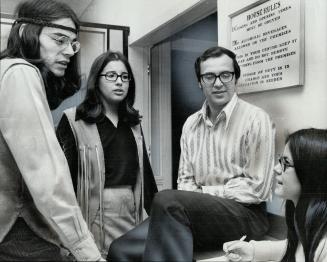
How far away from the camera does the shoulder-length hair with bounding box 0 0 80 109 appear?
3.93 feet

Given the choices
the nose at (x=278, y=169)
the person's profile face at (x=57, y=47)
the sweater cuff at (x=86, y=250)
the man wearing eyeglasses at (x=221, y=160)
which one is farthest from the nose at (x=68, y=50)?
the nose at (x=278, y=169)

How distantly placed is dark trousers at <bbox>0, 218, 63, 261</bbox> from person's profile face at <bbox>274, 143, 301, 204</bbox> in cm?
79

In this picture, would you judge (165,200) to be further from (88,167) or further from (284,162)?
(284,162)

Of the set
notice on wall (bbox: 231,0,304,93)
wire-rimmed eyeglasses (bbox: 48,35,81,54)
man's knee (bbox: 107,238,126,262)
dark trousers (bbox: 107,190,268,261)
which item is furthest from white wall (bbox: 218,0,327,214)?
man's knee (bbox: 107,238,126,262)

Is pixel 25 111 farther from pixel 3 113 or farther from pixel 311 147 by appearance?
pixel 311 147

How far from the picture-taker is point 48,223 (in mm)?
1235

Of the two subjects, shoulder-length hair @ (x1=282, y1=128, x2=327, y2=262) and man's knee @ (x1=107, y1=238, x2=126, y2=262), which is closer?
man's knee @ (x1=107, y1=238, x2=126, y2=262)

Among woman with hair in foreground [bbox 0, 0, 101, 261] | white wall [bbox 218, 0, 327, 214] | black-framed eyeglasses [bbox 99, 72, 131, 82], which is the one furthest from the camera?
white wall [bbox 218, 0, 327, 214]

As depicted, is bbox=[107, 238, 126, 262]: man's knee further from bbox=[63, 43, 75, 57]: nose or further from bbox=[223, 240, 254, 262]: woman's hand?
bbox=[63, 43, 75, 57]: nose

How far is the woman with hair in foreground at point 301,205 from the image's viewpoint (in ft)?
4.82

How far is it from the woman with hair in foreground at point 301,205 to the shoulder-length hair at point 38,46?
77 cm

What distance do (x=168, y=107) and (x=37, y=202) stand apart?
51 centimetres

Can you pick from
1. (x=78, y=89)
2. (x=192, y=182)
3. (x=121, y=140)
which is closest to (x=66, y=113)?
(x=78, y=89)

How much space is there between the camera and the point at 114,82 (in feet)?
4.23
